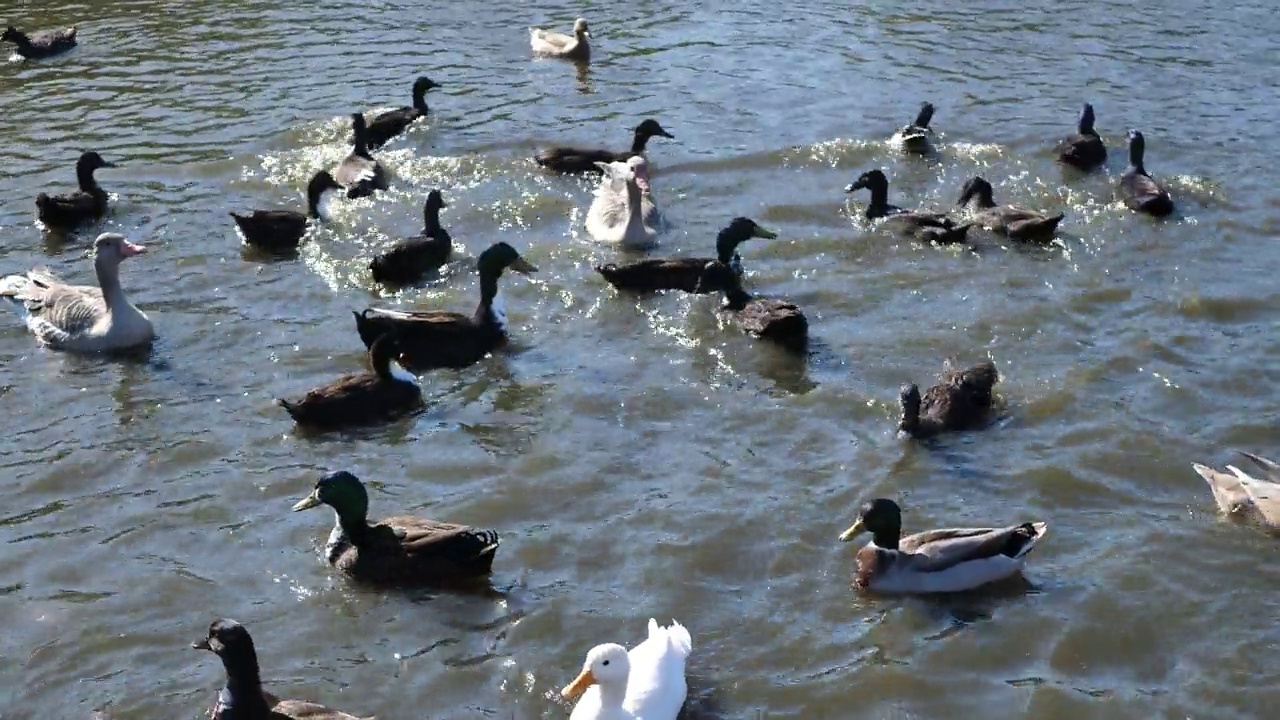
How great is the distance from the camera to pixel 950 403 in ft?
37.6

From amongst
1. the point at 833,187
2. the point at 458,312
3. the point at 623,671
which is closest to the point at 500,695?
the point at 623,671

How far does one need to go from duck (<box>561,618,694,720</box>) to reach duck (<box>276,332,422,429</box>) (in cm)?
397

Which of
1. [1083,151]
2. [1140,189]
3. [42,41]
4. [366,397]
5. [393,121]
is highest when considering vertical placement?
[42,41]

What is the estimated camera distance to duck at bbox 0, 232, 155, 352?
43.1ft

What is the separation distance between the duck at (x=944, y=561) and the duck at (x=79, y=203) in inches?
387

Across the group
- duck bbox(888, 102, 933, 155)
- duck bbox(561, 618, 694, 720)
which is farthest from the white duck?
duck bbox(561, 618, 694, 720)


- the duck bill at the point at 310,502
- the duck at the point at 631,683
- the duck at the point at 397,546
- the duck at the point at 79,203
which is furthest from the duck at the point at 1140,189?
the duck at the point at 79,203

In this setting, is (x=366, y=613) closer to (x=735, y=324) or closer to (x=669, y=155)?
(x=735, y=324)

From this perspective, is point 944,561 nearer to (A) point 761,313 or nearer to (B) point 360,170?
(A) point 761,313

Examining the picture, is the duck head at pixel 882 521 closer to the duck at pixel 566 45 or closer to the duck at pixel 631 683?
the duck at pixel 631 683

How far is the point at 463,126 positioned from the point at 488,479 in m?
8.84

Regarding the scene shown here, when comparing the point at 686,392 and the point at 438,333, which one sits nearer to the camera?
the point at 686,392

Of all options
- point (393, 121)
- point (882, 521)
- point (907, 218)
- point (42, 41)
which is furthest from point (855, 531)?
point (42, 41)

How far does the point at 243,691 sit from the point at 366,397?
405cm
